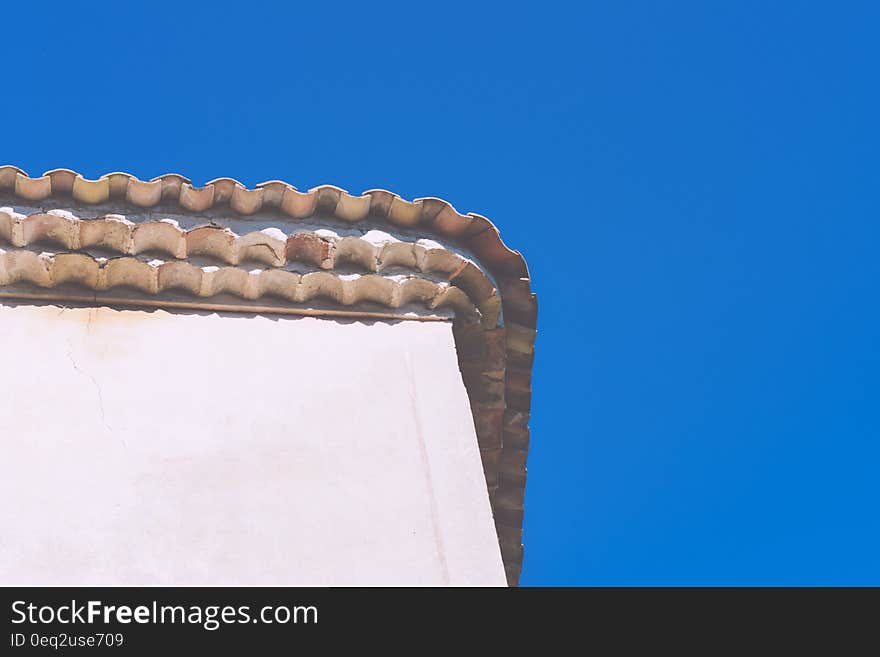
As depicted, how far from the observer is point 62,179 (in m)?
5.47

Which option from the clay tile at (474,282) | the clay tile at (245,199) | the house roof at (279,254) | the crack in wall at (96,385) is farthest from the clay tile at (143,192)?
the clay tile at (474,282)

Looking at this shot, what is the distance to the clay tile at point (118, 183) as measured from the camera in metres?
5.48

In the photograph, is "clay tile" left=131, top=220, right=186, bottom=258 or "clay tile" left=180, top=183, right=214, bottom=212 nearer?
"clay tile" left=131, top=220, right=186, bottom=258

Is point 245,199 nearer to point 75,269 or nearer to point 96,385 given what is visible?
point 75,269

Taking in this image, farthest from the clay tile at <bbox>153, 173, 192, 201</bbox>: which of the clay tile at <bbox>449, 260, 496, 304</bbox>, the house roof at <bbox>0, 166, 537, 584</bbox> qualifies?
the clay tile at <bbox>449, 260, 496, 304</bbox>

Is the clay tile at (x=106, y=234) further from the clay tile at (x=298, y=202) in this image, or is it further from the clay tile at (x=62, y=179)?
the clay tile at (x=298, y=202)

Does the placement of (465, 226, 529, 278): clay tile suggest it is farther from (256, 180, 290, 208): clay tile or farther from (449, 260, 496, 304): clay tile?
(256, 180, 290, 208): clay tile

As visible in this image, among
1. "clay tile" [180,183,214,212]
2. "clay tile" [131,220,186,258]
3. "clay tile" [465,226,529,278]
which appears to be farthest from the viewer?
"clay tile" [465,226,529,278]

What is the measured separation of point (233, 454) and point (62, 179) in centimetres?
135

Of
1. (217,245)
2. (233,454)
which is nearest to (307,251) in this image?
(217,245)

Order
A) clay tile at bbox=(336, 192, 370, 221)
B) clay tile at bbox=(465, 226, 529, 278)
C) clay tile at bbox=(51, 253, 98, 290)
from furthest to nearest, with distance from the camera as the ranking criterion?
clay tile at bbox=(465, 226, 529, 278) < clay tile at bbox=(336, 192, 370, 221) < clay tile at bbox=(51, 253, 98, 290)

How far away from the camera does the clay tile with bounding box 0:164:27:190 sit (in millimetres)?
5465

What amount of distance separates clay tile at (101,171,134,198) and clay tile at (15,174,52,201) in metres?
0.20
